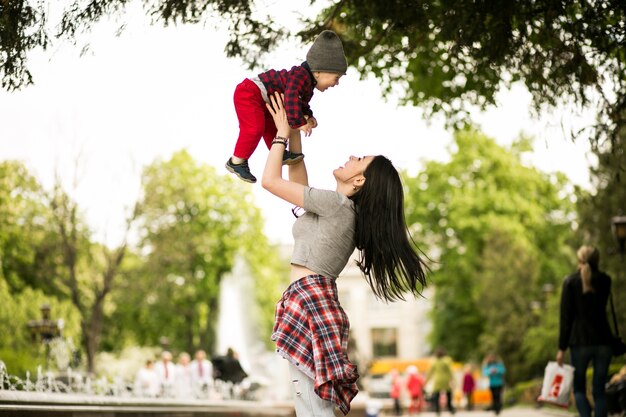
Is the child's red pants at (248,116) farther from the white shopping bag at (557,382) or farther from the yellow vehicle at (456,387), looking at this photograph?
the yellow vehicle at (456,387)

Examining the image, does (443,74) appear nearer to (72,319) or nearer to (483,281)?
(483,281)

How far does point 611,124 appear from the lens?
351 inches

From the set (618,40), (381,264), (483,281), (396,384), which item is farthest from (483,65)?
(483,281)

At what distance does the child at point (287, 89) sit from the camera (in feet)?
18.5

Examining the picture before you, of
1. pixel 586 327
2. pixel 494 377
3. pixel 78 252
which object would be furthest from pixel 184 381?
pixel 78 252

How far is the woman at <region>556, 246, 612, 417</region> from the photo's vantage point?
957 centimetres

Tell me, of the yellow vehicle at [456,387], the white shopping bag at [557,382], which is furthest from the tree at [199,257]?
the white shopping bag at [557,382]

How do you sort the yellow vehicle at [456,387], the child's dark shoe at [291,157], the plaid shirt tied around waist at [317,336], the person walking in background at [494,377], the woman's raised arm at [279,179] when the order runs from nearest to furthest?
the plaid shirt tied around waist at [317,336] < the woman's raised arm at [279,179] < the child's dark shoe at [291,157] < the person walking in background at [494,377] < the yellow vehicle at [456,387]

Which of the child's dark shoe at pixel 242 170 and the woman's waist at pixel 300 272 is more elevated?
the child's dark shoe at pixel 242 170

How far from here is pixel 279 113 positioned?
5656 millimetres

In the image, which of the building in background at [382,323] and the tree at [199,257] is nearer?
the tree at [199,257]

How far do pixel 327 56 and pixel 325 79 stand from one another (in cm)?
13

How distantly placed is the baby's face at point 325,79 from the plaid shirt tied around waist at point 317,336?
107 cm

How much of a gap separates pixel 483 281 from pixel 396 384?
38.4 ft
